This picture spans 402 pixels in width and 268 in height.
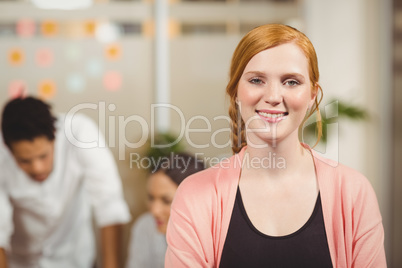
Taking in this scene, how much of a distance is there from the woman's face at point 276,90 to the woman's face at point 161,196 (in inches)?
27.9

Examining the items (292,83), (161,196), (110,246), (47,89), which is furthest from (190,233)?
(47,89)

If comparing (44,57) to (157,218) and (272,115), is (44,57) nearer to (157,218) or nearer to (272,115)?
(157,218)

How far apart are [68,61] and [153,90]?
0.53 metres

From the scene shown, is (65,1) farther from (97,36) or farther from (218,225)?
(218,225)

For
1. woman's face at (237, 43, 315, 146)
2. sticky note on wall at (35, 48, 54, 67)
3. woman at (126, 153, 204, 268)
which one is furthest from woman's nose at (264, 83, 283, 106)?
sticky note on wall at (35, 48, 54, 67)

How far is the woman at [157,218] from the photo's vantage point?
4.74 feet

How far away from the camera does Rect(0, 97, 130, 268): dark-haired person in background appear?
1.39 metres

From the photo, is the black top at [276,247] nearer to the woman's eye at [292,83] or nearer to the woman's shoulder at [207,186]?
the woman's shoulder at [207,186]

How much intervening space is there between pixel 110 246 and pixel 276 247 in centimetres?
96

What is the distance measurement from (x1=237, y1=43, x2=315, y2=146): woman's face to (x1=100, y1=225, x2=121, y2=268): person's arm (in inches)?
38.8

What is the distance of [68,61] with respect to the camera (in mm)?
→ 2812

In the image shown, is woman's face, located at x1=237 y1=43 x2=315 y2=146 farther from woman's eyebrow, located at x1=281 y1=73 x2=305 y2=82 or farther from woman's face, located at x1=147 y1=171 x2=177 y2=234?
woman's face, located at x1=147 y1=171 x2=177 y2=234

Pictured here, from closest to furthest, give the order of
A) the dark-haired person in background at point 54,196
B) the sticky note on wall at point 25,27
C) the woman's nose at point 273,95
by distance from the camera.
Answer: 1. the woman's nose at point 273,95
2. the dark-haired person in background at point 54,196
3. the sticky note on wall at point 25,27

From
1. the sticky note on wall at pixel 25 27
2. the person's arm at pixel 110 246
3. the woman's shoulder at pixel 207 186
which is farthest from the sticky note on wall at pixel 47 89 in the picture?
the woman's shoulder at pixel 207 186
